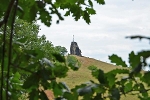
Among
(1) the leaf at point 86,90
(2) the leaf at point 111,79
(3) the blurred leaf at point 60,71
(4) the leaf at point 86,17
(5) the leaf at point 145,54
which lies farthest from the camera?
(4) the leaf at point 86,17

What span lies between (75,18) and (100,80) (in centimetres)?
54

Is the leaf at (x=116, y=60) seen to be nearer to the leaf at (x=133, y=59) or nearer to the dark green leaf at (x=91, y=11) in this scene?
the leaf at (x=133, y=59)

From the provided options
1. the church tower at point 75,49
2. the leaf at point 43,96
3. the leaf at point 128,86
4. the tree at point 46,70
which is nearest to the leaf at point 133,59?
the tree at point 46,70

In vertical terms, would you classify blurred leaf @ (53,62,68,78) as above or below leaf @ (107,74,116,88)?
above

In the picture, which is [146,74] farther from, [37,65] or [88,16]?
[88,16]

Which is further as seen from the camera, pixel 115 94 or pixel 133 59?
pixel 115 94

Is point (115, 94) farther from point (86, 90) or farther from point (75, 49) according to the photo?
point (75, 49)

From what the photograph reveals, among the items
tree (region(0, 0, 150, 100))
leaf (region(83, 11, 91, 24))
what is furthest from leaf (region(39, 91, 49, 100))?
leaf (region(83, 11, 91, 24))

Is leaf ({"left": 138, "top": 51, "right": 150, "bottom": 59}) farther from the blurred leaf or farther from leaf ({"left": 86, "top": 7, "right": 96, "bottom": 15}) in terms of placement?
leaf ({"left": 86, "top": 7, "right": 96, "bottom": 15})

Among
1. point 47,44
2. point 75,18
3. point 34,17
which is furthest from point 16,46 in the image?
point 47,44

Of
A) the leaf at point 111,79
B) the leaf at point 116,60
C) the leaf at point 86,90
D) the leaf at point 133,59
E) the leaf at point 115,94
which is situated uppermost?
the leaf at point 116,60

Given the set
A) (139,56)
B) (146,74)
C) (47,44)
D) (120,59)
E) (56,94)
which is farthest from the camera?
(47,44)

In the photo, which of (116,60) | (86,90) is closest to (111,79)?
(116,60)

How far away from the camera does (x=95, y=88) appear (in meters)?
0.86
